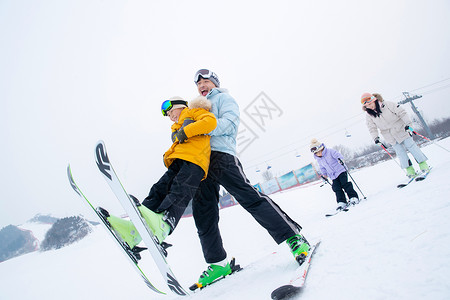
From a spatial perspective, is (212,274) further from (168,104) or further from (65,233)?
(65,233)

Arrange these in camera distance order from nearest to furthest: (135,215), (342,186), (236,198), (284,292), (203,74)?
(284,292), (135,215), (236,198), (203,74), (342,186)

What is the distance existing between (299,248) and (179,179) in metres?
1.09

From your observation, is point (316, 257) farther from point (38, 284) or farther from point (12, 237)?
point (12, 237)

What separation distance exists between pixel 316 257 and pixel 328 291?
540 mm

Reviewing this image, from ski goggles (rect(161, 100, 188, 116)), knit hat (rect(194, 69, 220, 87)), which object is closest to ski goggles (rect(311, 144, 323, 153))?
knit hat (rect(194, 69, 220, 87))

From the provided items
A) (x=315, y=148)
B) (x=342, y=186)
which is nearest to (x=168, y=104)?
(x=315, y=148)

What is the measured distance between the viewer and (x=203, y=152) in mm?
1783

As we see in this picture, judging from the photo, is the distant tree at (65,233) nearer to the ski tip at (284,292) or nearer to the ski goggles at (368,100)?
the ski tip at (284,292)

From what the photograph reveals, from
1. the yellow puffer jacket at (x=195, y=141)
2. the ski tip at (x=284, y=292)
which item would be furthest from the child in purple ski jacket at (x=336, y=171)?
the ski tip at (x=284, y=292)

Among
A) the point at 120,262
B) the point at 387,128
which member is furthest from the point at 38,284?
the point at 387,128

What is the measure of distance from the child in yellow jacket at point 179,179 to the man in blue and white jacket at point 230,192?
194 millimetres

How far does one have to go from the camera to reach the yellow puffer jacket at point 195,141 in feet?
5.57

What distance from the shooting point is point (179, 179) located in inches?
64.2

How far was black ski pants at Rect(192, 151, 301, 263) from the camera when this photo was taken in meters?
1.79
